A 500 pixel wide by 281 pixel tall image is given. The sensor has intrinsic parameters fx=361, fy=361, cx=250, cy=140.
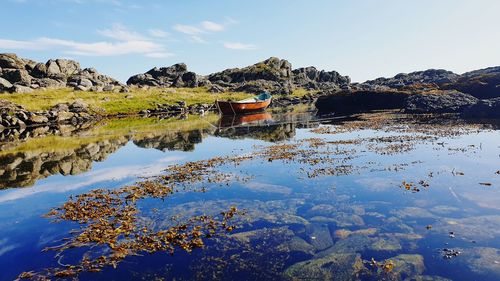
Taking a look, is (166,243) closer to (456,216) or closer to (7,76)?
(456,216)

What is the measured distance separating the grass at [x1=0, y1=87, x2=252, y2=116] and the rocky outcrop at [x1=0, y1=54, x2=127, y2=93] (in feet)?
16.9

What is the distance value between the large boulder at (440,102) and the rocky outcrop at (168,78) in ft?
347

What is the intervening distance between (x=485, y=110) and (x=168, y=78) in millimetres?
139078

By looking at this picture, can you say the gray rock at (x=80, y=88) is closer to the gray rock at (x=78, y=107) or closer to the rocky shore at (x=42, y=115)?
the gray rock at (x=78, y=107)

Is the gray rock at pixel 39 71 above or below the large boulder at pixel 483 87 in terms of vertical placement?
above

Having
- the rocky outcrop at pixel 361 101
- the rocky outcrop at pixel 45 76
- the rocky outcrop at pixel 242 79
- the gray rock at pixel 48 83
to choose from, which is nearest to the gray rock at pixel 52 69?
the rocky outcrop at pixel 45 76

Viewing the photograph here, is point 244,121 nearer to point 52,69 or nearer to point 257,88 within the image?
point 52,69

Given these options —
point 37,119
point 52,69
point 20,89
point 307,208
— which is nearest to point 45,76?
point 52,69

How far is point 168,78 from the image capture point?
168 meters

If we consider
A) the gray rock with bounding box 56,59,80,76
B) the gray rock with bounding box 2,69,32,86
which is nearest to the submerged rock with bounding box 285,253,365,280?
the gray rock with bounding box 2,69,32,86

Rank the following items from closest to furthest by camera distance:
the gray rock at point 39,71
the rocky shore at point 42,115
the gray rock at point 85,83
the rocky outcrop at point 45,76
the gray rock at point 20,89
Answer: the rocky shore at point 42,115 → the gray rock at point 20,89 → the rocky outcrop at point 45,76 → the gray rock at point 85,83 → the gray rock at point 39,71

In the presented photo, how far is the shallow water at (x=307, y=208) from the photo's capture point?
37.0 feet

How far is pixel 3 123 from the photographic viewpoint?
7131cm

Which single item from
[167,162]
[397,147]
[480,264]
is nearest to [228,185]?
[167,162]
